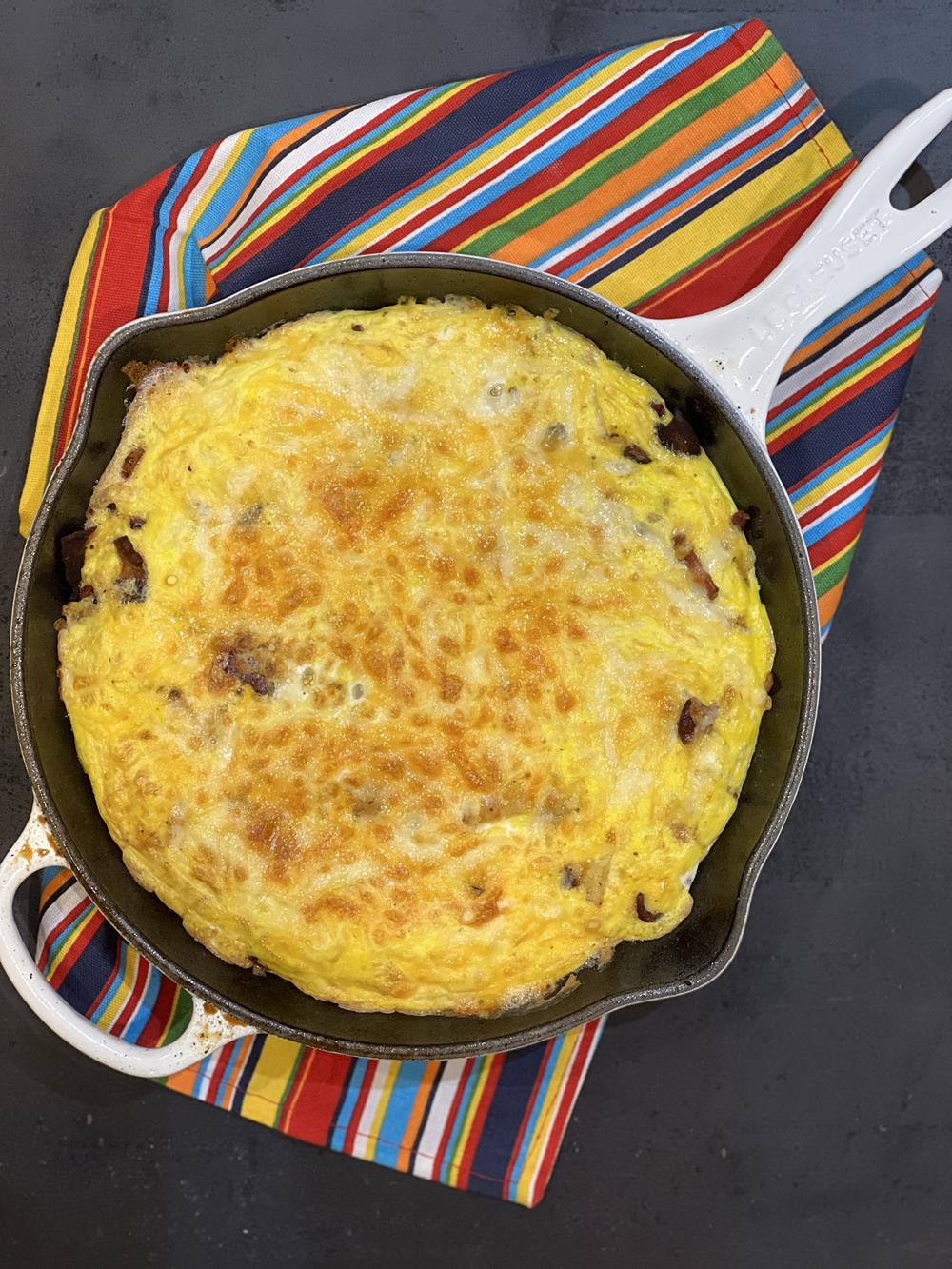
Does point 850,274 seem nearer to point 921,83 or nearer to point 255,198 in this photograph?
point 921,83

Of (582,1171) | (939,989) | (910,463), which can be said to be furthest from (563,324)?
(582,1171)

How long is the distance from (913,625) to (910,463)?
50 cm

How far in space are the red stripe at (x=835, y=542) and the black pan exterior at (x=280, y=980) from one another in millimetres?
426

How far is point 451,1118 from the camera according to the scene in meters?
2.96

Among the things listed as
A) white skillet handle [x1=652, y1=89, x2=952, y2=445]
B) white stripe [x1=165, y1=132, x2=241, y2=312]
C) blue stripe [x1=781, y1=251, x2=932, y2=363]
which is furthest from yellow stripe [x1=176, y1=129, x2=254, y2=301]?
blue stripe [x1=781, y1=251, x2=932, y2=363]

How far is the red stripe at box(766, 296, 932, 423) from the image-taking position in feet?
9.22

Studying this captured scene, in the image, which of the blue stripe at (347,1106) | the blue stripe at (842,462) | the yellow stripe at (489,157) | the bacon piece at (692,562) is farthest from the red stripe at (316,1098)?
the yellow stripe at (489,157)

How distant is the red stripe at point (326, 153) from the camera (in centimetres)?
275

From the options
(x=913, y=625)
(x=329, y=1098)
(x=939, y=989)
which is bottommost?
(x=939, y=989)

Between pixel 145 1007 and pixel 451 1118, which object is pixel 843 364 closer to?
pixel 451 1118

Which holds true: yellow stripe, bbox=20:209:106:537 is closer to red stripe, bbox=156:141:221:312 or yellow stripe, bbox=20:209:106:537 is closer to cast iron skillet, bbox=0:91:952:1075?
red stripe, bbox=156:141:221:312

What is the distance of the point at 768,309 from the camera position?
241cm

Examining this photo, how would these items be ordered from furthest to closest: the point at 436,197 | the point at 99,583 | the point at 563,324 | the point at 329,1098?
1. the point at 329,1098
2. the point at 436,197
3. the point at 563,324
4. the point at 99,583

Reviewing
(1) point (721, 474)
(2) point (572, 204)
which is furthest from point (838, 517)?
(2) point (572, 204)
